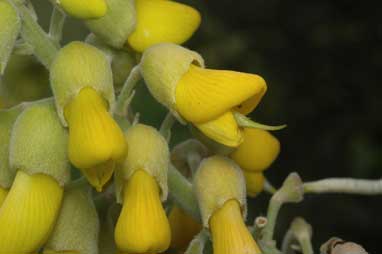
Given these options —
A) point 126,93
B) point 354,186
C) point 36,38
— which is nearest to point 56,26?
point 36,38

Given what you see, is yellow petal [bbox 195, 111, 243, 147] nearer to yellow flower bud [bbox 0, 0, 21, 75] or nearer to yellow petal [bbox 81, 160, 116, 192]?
yellow petal [bbox 81, 160, 116, 192]

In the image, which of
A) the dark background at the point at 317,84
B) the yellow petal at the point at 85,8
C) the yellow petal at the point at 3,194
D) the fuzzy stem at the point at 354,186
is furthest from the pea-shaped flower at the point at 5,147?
the dark background at the point at 317,84

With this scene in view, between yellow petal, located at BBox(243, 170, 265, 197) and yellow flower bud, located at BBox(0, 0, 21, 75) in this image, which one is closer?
yellow flower bud, located at BBox(0, 0, 21, 75)

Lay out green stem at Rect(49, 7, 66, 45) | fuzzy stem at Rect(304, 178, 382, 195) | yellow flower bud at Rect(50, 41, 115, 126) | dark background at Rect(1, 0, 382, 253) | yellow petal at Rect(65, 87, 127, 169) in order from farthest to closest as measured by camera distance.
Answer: dark background at Rect(1, 0, 382, 253), fuzzy stem at Rect(304, 178, 382, 195), green stem at Rect(49, 7, 66, 45), yellow flower bud at Rect(50, 41, 115, 126), yellow petal at Rect(65, 87, 127, 169)

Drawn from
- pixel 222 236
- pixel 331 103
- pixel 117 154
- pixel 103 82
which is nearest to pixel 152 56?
pixel 103 82

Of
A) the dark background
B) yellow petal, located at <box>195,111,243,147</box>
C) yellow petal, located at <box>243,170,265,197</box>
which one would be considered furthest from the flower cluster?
the dark background

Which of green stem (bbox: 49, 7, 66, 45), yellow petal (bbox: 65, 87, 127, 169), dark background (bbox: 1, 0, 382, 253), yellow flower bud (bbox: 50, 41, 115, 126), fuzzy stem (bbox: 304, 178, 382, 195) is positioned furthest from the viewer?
dark background (bbox: 1, 0, 382, 253)

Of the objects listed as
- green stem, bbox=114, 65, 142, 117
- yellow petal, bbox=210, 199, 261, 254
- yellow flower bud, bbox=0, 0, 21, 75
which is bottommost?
yellow petal, bbox=210, 199, 261, 254
